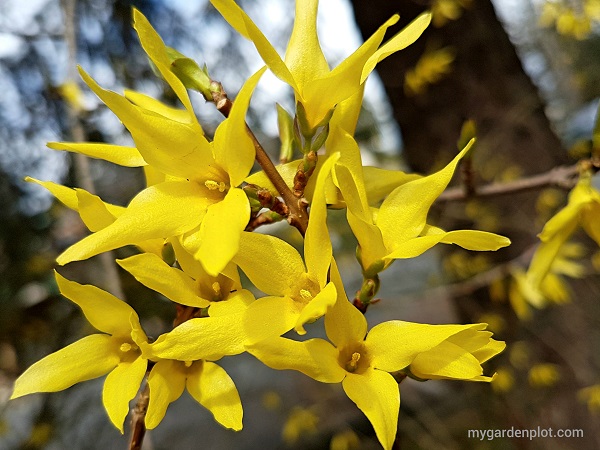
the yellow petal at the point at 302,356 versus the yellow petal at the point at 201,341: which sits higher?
the yellow petal at the point at 201,341

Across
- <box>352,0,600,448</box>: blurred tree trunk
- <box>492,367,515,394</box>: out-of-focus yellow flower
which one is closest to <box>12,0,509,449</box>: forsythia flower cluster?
<box>352,0,600,448</box>: blurred tree trunk

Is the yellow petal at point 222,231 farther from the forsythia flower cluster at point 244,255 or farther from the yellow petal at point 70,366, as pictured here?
the yellow petal at point 70,366

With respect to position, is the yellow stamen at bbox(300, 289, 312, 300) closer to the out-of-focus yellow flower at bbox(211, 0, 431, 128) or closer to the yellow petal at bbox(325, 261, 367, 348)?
the yellow petal at bbox(325, 261, 367, 348)

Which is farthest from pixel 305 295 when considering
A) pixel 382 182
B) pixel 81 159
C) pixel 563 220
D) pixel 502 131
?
pixel 502 131

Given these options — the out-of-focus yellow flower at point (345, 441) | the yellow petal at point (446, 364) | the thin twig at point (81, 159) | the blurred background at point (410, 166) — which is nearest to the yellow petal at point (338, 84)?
the yellow petal at point (446, 364)

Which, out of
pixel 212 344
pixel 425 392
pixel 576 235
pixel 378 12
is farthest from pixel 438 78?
pixel 425 392
